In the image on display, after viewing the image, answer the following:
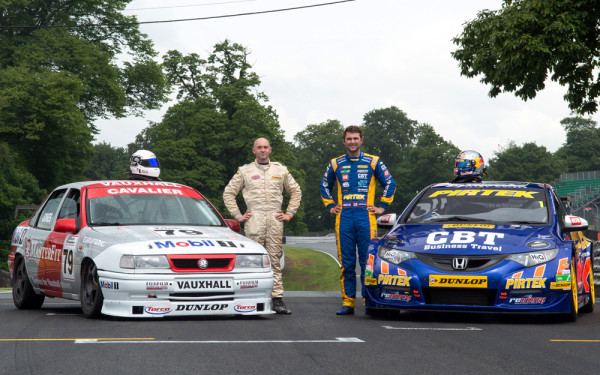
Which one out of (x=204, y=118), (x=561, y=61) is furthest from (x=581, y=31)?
(x=204, y=118)

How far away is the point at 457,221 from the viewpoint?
953 centimetres

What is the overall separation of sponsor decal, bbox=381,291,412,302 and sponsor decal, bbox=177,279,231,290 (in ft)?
5.00

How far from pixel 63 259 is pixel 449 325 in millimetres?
4030

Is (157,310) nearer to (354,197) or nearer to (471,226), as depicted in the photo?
(354,197)

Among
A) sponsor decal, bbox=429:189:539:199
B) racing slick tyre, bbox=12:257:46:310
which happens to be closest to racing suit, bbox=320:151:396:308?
sponsor decal, bbox=429:189:539:199

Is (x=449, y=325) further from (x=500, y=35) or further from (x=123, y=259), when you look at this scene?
(x=500, y=35)

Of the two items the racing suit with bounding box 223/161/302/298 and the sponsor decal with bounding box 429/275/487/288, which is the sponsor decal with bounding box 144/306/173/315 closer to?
the racing suit with bounding box 223/161/302/298

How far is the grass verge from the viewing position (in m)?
42.8

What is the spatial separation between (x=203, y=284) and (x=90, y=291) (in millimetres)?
1184

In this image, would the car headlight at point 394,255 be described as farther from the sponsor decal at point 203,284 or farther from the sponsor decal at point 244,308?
the sponsor decal at point 203,284

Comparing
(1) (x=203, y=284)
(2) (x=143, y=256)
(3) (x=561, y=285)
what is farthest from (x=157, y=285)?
(3) (x=561, y=285)

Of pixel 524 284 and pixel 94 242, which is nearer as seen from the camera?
pixel 524 284

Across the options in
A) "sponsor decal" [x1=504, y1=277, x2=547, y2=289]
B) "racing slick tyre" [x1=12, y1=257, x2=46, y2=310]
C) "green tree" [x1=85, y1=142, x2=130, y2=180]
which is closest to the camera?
"sponsor decal" [x1=504, y1=277, x2=547, y2=289]

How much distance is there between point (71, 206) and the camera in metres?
10.1
